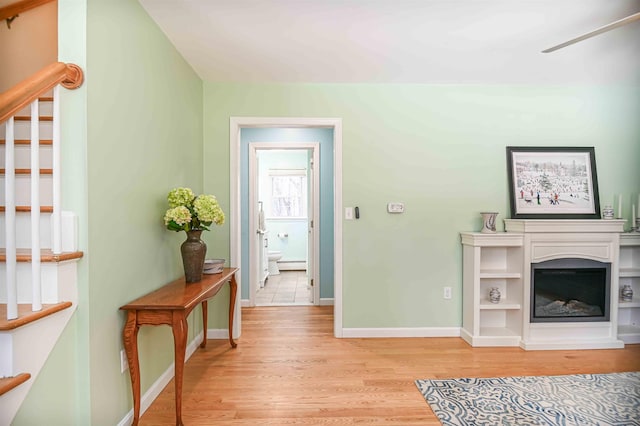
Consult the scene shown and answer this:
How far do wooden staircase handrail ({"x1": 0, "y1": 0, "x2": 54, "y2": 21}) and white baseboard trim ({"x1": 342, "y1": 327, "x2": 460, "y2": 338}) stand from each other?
335cm

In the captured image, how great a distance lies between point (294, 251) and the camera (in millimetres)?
7094

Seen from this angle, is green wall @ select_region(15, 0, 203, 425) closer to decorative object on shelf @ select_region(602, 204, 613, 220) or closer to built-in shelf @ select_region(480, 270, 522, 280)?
built-in shelf @ select_region(480, 270, 522, 280)

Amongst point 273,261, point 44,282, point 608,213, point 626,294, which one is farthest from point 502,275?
point 273,261

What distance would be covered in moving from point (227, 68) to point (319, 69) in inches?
32.6

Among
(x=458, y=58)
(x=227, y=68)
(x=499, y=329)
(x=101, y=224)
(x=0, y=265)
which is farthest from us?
→ (x=499, y=329)

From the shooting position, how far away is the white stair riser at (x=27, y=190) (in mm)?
1551

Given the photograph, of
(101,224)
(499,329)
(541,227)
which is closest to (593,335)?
(499,329)

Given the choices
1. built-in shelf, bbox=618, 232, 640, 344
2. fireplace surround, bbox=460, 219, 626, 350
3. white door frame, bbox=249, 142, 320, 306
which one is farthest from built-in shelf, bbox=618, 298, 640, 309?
white door frame, bbox=249, 142, 320, 306

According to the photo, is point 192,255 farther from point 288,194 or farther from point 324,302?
point 288,194

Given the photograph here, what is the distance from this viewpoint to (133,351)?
1856 millimetres

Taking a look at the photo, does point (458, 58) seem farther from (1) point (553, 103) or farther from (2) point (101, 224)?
(2) point (101, 224)

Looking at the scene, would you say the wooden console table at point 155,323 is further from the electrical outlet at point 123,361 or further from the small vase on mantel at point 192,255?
the small vase on mantel at point 192,255

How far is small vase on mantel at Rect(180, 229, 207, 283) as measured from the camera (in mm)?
2377

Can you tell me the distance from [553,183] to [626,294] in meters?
→ 1.32
